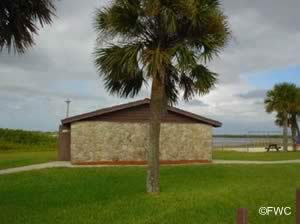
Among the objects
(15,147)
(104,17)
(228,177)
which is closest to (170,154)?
(228,177)

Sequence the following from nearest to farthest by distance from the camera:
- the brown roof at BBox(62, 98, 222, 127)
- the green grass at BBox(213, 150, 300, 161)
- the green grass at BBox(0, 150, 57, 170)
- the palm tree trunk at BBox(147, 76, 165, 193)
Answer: the palm tree trunk at BBox(147, 76, 165, 193) → the brown roof at BBox(62, 98, 222, 127) → the green grass at BBox(0, 150, 57, 170) → the green grass at BBox(213, 150, 300, 161)

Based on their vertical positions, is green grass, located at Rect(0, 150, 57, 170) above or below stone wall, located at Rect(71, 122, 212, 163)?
below

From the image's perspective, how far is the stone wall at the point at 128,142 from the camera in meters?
25.1

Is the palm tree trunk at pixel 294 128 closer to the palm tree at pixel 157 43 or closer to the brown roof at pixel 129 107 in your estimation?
the brown roof at pixel 129 107

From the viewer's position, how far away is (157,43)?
43.7ft

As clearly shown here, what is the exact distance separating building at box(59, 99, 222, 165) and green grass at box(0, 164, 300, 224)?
449 centimetres

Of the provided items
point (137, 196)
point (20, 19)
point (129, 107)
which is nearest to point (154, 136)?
point (137, 196)

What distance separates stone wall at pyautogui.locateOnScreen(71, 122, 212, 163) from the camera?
25078 millimetres

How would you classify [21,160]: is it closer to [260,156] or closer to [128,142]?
[128,142]

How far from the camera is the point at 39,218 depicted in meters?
10.2

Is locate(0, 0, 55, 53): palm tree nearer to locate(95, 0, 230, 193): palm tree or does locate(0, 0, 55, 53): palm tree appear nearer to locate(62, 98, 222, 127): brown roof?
locate(95, 0, 230, 193): palm tree

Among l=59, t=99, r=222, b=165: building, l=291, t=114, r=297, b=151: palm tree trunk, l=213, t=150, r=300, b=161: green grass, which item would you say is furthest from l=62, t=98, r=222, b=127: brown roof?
l=291, t=114, r=297, b=151: palm tree trunk

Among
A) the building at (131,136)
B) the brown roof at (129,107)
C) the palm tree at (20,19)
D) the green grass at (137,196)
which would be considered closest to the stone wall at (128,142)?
the building at (131,136)

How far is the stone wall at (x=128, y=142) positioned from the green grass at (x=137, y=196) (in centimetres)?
446
